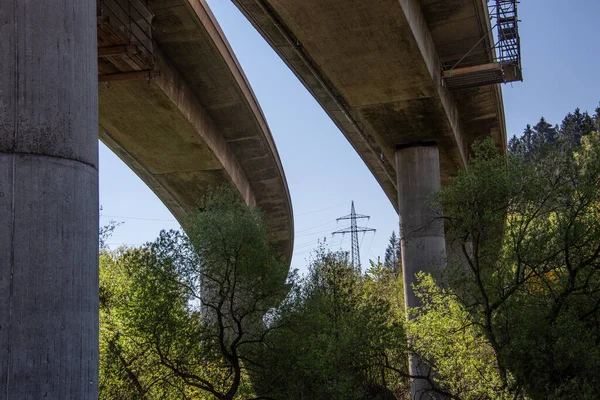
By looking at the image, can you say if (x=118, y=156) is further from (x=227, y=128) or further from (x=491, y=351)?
(x=491, y=351)

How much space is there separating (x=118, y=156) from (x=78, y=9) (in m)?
Answer: 19.6

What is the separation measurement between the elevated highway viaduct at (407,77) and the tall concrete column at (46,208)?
34.2ft

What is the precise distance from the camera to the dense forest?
13.7 meters

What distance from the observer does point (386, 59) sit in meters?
18.8

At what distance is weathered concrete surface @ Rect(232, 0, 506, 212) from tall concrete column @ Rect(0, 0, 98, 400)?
10.5 meters

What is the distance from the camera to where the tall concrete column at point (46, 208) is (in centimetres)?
609

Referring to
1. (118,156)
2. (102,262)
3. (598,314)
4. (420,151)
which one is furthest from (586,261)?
(118,156)

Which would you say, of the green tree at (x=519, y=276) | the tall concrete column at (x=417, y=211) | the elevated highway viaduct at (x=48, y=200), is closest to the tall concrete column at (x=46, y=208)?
the elevated highway viaduct at (x=48, y=200)

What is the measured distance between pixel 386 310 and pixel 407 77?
6515 mm

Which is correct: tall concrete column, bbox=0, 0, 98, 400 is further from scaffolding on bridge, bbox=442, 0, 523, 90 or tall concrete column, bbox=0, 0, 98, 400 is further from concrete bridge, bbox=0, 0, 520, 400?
scaffolding on bridge, bbox=442, 0, 523, 90

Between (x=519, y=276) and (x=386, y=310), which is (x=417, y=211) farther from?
(x=519, y=276)

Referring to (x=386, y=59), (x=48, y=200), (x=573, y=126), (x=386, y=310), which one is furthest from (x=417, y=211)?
(x=573, y=126)

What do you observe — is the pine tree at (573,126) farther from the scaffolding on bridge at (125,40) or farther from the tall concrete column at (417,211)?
the scaffolding on bridge at (125,40)

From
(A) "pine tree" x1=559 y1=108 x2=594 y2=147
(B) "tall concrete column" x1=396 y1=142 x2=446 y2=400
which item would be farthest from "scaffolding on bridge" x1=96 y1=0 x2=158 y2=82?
(A) "pine tree" x1=559 y1=108 x2=594 y2=147
